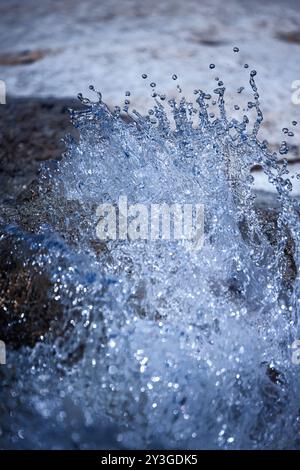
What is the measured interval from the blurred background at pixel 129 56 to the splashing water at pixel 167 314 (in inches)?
24.6

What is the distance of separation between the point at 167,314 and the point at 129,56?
235cm

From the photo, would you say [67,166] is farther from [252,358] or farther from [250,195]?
[252,358]

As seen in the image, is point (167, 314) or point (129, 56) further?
point (129, 56)

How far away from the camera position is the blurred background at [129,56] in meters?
2.78

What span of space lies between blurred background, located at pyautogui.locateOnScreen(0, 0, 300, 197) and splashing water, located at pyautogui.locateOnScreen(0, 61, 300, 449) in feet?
2.05

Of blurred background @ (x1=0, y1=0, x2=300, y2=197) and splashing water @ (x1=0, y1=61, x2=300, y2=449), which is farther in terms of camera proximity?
blurred background @ (x1=0, y1=0, x2=300, y2=197)

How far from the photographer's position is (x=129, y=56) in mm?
3562

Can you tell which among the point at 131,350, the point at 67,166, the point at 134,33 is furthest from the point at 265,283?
the point at 134,33

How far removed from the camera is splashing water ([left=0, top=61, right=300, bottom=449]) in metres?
1.48

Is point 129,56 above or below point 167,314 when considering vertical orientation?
above

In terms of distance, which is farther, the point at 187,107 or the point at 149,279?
the point at 187,107

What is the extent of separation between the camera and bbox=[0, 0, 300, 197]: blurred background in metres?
2.78

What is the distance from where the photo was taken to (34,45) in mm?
3789

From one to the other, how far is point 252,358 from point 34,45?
2843 mm
